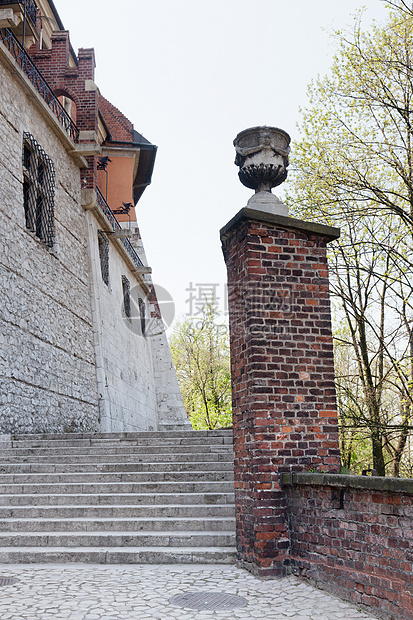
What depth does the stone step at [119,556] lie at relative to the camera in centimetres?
570

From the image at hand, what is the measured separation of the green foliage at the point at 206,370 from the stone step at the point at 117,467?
1076 inches

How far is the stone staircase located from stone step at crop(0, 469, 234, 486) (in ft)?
0.04

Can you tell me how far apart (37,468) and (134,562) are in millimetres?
2907

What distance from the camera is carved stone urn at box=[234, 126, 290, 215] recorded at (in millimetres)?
5824

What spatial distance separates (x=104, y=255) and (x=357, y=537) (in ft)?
55.1

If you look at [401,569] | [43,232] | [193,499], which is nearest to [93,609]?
[401,569]

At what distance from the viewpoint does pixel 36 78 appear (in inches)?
611

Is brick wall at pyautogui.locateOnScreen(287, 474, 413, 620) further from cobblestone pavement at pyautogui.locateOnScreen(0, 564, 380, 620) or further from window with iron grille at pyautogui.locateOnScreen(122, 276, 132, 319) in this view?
window with iron grille at pyautogui.locateOnScreen(122, 276, 132, 319)

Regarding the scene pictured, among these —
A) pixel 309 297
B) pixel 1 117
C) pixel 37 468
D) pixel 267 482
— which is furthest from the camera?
pixel 1 117

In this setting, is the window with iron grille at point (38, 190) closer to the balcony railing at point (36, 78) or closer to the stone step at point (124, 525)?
the balcony railing at point (36, 78)

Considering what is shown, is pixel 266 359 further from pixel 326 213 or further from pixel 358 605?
pixel 326 213

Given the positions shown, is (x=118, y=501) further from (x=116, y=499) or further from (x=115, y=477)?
(x=115, y=477)

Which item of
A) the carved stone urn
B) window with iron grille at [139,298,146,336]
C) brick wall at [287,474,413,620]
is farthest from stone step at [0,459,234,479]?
window with iron grille at [139,298,146,336]

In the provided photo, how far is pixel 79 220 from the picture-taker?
17125mm
